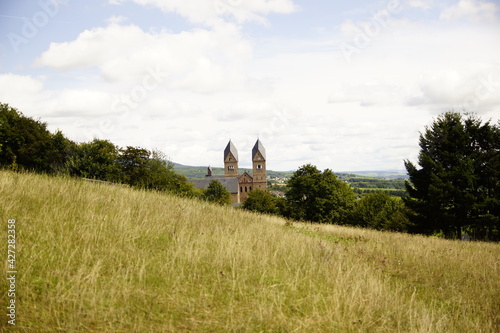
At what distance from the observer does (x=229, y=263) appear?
215 inches

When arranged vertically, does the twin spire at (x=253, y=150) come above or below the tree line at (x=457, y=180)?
above

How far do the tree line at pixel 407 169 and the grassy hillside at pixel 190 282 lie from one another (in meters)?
6.12

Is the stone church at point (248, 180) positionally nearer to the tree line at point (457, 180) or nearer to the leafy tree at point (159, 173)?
the leafy tree at point (159, 173)

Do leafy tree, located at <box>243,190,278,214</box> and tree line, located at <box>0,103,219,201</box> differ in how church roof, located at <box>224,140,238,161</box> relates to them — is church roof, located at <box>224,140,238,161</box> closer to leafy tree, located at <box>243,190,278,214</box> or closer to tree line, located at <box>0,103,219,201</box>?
leafy tree, located at <box>243,190,278,214</box>

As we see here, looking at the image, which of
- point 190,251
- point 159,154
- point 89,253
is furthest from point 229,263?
point 159,154

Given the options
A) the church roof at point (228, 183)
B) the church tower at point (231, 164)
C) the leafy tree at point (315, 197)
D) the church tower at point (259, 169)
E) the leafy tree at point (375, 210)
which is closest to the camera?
the leafy tree at point (315, 197)

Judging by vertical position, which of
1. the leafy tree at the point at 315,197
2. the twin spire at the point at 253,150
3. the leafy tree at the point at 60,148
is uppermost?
the twin spire at the point at 253,150

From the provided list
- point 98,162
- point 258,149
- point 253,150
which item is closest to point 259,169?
point 258,149

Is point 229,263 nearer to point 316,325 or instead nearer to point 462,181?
point 316,325

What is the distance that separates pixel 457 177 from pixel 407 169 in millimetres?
3791

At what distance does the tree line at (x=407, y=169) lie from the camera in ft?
82.3

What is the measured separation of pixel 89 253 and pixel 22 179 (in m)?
5.30

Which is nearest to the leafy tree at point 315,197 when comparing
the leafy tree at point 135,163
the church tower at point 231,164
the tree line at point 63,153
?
the tree line at point 63,153

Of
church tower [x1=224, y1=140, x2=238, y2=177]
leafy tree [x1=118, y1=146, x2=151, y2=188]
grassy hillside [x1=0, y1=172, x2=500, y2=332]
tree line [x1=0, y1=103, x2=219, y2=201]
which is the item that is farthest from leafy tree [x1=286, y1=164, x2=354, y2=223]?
church tower [x1=224, y1=140, x2=238, y2=177]
